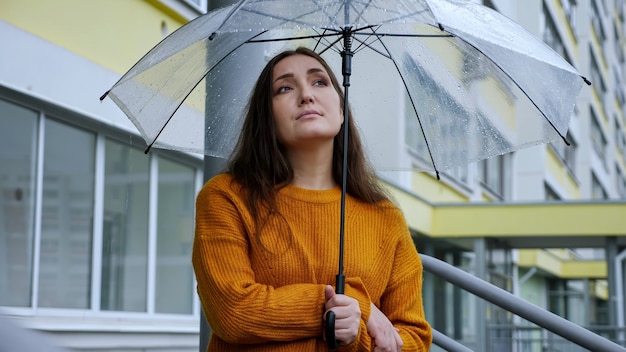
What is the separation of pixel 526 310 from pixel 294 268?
134cm

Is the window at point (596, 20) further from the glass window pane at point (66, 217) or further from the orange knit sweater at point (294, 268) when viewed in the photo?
the orange knit sweater at point (294, 268)

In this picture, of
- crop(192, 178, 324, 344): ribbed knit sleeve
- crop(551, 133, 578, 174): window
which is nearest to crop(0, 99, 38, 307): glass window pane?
crop(192, 178, 324, 344): ribbed knit sleeve

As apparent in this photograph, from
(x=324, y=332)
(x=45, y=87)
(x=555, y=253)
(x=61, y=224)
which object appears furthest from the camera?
(x=555, y=253)

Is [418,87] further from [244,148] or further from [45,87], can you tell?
[45,87]

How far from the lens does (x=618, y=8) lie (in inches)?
2051

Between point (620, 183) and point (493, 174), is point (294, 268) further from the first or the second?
point (620, 183)

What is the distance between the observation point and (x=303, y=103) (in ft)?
9.20

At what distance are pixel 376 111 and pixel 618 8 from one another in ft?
167

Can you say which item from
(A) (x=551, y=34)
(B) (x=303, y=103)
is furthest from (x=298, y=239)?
(A) (x=551, y=34)

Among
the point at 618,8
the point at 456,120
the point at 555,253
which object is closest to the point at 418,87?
the point at 456,120

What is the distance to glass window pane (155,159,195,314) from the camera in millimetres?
8781

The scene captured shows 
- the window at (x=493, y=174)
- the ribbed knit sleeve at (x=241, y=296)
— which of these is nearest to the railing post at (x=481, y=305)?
the window at (x=493, y=174)

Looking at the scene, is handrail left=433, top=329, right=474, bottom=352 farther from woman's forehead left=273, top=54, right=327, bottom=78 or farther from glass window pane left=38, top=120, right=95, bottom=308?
glass window pane left=38, top=120, right=95, bottom=308

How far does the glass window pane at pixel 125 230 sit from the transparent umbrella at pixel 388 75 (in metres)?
4.32
